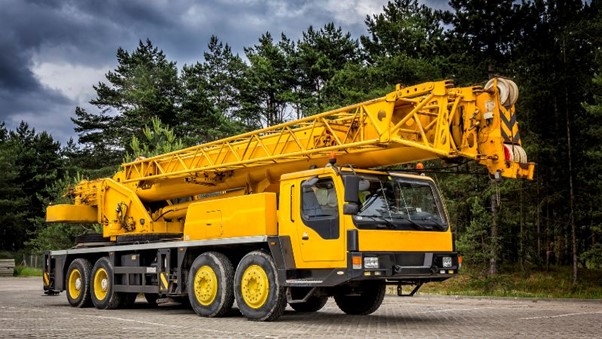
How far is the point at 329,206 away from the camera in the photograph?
12.0m

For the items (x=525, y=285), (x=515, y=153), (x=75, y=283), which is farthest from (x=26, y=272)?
(x=515, y=153)

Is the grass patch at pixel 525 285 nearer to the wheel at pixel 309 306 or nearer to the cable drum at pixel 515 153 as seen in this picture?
the wheel at pixel 309 306

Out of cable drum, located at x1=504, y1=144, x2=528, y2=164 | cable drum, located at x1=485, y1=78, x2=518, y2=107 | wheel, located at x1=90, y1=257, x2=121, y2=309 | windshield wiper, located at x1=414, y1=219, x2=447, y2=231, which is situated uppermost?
cable drum, located at x1=485, y1=78, x2=518, y2=107

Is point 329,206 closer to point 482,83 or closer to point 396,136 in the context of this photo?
point 396,136

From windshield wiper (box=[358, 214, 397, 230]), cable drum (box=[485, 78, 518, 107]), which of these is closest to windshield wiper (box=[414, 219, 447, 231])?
windshield wiper (box=[358, 214, 397, 230])

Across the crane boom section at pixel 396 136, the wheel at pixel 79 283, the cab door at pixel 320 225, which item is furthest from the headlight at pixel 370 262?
the wheel at pixel 79 283

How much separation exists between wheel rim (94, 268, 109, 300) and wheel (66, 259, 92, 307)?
37 cm

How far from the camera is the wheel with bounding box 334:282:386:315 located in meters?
14.1

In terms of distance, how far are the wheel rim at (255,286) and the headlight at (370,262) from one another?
2.12 meters

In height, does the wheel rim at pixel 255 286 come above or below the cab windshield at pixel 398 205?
below

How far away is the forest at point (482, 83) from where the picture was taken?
100 ft

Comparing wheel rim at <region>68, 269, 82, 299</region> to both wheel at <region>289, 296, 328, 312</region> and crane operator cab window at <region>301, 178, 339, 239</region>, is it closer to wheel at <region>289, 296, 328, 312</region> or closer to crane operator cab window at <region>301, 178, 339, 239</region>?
wheel at <region>289, 296, 328, 312</region>

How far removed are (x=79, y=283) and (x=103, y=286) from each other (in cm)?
119

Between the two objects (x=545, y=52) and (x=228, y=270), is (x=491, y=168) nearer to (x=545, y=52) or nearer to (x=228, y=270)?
(x=228, y=270)
